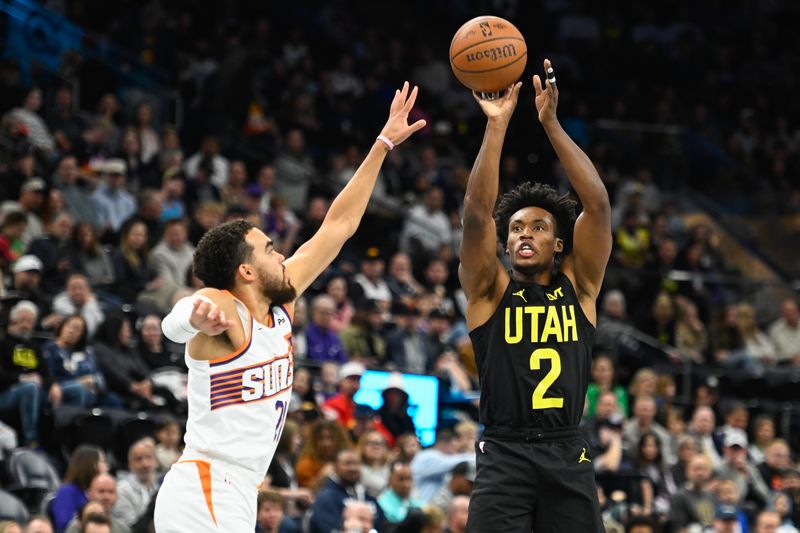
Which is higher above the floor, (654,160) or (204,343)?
(654,160)

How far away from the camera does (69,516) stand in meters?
9.93

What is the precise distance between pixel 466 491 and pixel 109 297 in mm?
4194

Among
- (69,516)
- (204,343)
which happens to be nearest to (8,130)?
(69,516)

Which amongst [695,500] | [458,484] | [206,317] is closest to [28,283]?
[458,484]

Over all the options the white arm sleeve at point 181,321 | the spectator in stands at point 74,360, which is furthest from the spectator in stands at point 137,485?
the white arm sleeve at point 181,321

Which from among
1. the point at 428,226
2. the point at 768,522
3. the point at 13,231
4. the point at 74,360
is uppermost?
the point at 428,226

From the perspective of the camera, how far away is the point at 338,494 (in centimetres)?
1080

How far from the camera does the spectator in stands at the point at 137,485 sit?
10.4m

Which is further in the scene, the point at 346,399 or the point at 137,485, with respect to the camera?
the point at 346,399

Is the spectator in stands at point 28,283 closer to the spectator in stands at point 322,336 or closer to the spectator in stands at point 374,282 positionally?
the spectator in stands at point 322,336

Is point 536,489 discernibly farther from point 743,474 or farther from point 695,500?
point 743,474

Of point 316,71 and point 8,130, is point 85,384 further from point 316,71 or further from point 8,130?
point 316,71

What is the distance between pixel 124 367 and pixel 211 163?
4779 millimetres

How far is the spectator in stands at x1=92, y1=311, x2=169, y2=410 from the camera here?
1190cm
